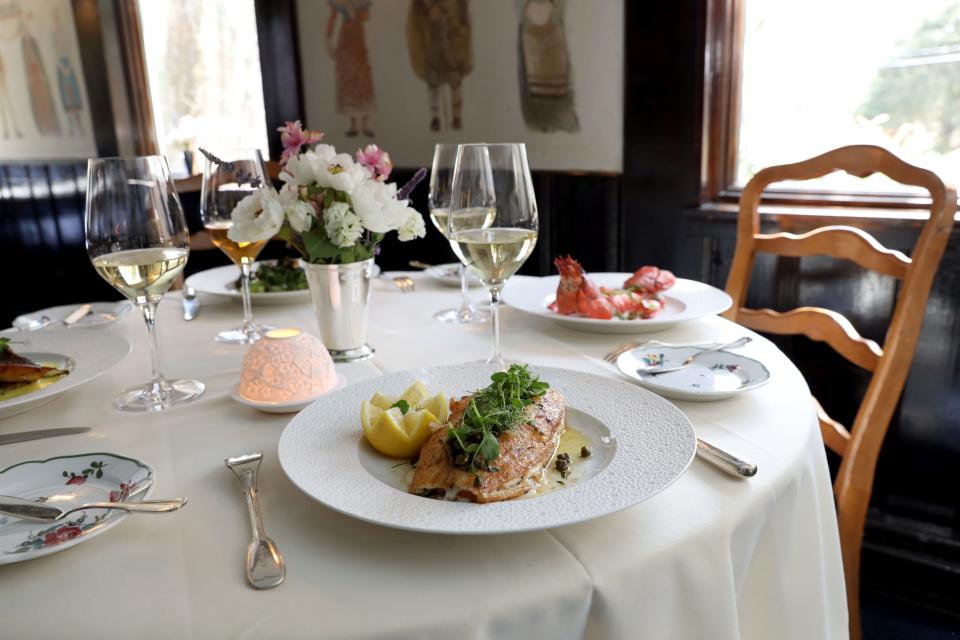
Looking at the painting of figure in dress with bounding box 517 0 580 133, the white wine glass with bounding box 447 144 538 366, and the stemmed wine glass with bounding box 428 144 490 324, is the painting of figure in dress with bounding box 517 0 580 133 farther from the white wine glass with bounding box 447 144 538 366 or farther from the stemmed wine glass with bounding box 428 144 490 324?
the white wine glass with bounding box 447 144 538 366

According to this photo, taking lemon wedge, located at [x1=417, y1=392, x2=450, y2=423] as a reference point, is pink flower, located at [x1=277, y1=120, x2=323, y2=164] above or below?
above

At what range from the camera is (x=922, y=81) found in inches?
84.7

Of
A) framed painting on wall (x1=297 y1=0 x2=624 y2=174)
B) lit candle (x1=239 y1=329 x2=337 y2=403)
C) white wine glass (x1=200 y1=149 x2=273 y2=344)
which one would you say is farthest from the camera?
framed painting on wall (x1=297 y1=0 x2=624 y2=174)

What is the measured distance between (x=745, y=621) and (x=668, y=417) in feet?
0.85

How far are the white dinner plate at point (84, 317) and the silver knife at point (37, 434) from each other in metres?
0.59

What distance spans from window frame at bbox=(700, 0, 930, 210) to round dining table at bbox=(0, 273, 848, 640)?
4.99 ft

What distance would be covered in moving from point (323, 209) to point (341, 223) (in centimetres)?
5

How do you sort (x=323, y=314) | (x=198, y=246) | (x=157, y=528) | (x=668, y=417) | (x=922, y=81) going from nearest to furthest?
(x=157, y=528), (x=668, y=417), (x=323, y=314), (x=922, y=81), (x=198, y=246)

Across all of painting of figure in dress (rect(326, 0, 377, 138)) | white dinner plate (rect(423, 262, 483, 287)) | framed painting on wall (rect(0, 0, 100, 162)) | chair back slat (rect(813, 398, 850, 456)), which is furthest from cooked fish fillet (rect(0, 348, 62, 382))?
framed painting on wall (rect(0, 0, 100, 162))

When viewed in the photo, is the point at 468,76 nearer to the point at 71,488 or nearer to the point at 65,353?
the point at 65,353

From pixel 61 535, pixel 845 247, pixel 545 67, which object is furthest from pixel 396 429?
pixel 545 67

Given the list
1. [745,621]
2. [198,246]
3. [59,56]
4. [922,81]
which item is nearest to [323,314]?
[745,621]

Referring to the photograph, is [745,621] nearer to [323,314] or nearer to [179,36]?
[323,314]

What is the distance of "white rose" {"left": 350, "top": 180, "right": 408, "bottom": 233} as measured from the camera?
1.14 metres
